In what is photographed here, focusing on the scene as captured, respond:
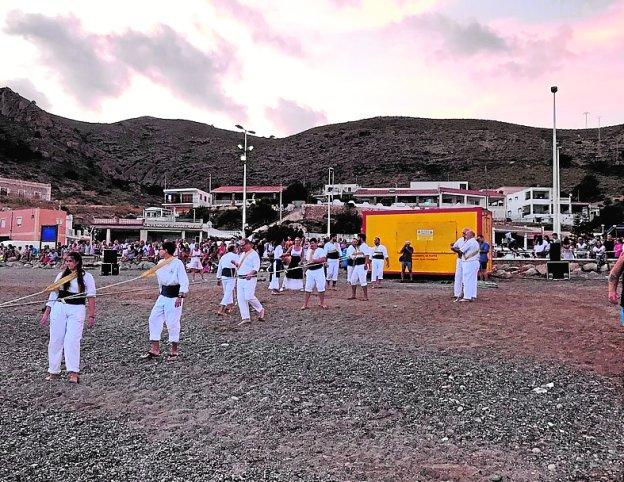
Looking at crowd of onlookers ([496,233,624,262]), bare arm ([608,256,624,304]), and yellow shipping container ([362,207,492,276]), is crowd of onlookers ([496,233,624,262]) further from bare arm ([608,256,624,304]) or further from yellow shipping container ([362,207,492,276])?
bare arm ([608,256,624,304])

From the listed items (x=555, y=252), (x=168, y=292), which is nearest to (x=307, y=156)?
(x=555, y=252)

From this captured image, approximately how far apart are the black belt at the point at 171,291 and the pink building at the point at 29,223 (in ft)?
174

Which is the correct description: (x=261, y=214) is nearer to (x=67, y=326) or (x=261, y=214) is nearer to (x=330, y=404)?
(x=67, y=326)

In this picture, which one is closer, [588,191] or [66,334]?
[66,334]

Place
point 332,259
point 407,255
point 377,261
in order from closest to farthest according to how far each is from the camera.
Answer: point 332,259 < point 377,261 < point 407,255

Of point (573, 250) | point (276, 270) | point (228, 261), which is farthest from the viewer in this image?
point (573, 250)

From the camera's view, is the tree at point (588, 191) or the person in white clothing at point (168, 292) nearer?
the person in white clothing at point (168, 292)

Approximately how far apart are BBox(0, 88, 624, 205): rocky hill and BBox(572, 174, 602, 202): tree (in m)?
3.83

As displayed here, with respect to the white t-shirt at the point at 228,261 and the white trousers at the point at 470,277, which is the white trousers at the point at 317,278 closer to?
the white t-shirt at the point at 228,261

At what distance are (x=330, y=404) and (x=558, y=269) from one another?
63.2 ft

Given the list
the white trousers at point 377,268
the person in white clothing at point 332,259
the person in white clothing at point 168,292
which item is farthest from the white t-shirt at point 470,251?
the person in white clothing at point 168,292

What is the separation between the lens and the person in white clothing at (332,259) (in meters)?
16.3

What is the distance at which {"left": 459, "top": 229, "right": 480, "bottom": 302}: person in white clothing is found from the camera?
13797mm

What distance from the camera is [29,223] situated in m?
59.3
